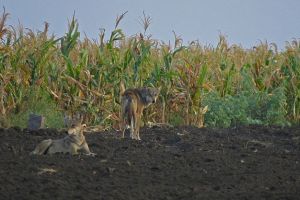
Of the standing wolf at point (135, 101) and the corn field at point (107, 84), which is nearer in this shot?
the standing wolf at point (135, 101)

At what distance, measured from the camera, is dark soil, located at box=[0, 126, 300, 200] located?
674 cm

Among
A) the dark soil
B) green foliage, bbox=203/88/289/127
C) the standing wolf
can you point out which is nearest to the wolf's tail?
the dark soil

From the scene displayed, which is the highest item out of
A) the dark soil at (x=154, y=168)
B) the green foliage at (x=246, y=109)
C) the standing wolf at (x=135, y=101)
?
the green foliage at (x=246, y=109)

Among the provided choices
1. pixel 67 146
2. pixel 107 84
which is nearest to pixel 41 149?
pixel 67 146

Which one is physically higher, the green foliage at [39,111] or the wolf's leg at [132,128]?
the green foliage at [39,111]

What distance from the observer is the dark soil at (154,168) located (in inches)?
265

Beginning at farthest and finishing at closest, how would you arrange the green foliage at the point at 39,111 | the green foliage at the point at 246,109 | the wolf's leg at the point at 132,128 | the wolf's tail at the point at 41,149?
the green foliage at the point at 246,109 → the green foliage at the point at 39,111 → the wolf's leg at the point at 132,128 → the wolf's tail at the point at 41,149

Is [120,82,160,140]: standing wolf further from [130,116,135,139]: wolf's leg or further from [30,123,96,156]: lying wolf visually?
[30,123,96,156]: lying wolf

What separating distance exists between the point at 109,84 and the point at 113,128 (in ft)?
2.97

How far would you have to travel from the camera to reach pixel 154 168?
26.5 feet

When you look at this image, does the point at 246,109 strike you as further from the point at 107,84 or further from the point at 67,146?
the point at 67,146

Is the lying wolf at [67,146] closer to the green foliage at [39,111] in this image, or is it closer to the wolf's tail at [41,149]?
the wolf's tail at [41,149]

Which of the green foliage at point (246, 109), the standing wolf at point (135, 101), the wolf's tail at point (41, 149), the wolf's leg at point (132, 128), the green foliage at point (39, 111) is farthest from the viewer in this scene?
the green foliage at point (246, 109)

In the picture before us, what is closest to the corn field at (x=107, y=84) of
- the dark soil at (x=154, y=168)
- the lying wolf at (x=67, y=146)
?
the dark soil at (x=154, y=168)
